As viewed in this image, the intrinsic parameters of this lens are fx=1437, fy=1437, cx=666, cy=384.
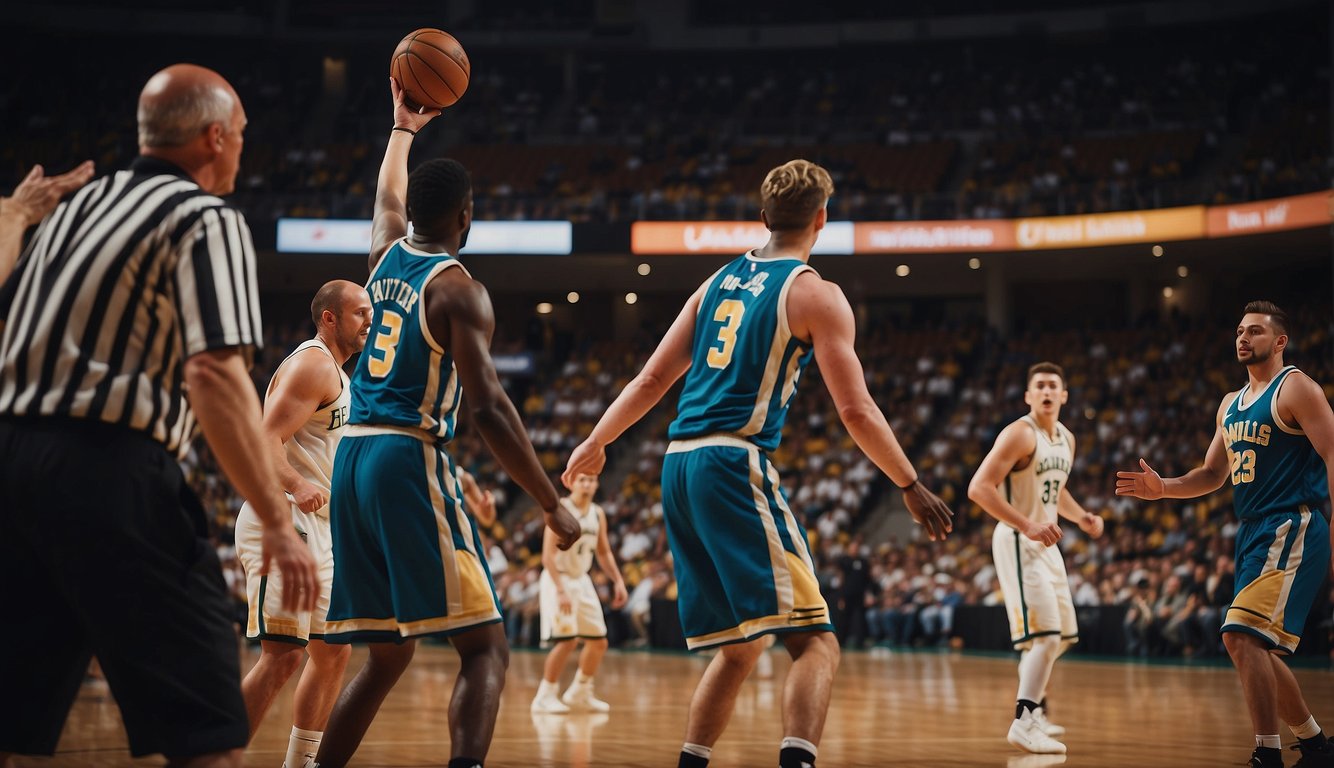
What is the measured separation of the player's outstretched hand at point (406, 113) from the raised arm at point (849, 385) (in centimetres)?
187

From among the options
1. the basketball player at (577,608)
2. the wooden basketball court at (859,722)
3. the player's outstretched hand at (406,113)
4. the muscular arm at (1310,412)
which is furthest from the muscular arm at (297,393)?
the basketball player at (577,608)

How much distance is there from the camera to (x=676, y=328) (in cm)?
558

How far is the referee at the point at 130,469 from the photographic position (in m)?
3.30

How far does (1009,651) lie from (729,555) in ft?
52.7

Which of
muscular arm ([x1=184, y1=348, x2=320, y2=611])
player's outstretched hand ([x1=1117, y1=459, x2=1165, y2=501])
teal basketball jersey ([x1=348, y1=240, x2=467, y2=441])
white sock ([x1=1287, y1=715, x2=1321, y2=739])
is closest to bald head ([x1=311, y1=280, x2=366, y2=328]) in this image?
teal basketball jersey ([x1=348, y1=240, x2=467, y2=441])

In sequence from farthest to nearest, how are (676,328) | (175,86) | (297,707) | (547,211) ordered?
(547,211) < (297,707) < (676,328) < (175,86)

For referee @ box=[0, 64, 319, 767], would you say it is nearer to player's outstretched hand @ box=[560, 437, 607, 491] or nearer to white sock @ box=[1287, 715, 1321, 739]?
player's outstretched hand @ box=[560, 437, 607, 491]

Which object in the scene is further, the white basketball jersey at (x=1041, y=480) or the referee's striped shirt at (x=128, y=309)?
the white basketball jersey at (x=1041, y=480)

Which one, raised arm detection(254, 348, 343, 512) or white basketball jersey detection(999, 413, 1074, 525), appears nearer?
raised arm detection(254, 348, 343, 512)

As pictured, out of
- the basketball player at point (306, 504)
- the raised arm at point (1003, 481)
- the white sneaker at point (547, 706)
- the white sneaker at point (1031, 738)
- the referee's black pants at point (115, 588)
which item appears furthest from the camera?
the white sneaker at point (547, 706)

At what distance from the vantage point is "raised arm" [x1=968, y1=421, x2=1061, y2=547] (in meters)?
8.30

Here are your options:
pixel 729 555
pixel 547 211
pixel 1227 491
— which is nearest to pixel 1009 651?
pixel 1227 491

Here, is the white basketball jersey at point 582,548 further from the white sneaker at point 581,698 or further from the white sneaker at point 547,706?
the white sneaker at point 547,706

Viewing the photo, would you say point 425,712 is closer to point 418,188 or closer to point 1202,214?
point 418,188
